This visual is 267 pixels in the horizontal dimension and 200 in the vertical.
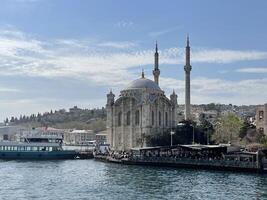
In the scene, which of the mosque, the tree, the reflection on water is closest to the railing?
the reflection on water

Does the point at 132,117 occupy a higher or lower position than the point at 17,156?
higher

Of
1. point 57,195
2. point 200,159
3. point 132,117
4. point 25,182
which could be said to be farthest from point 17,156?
point 57,195

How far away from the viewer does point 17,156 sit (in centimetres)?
8988

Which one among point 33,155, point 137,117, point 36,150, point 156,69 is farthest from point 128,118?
point 33,155

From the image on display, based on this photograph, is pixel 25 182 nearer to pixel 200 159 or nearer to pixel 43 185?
pixel 43 185

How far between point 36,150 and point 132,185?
46865 millimetres

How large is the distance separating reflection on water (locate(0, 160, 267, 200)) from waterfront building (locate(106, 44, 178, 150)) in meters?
41.7

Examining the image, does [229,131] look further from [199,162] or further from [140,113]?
[199,162]

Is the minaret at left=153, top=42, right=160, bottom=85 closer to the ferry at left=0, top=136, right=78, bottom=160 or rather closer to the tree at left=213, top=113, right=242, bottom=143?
the tree at left=213, top=113, right=242, bottom=143

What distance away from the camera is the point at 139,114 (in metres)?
104

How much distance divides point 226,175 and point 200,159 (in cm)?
1057

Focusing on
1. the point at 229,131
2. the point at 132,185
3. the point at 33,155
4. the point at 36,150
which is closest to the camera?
the point at 132,185

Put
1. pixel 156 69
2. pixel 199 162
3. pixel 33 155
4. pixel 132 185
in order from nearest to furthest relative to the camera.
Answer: pixel 132 185
pixel 199 162
pixel 33 155
pixel 156 69

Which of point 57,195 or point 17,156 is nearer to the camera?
point 57,195
